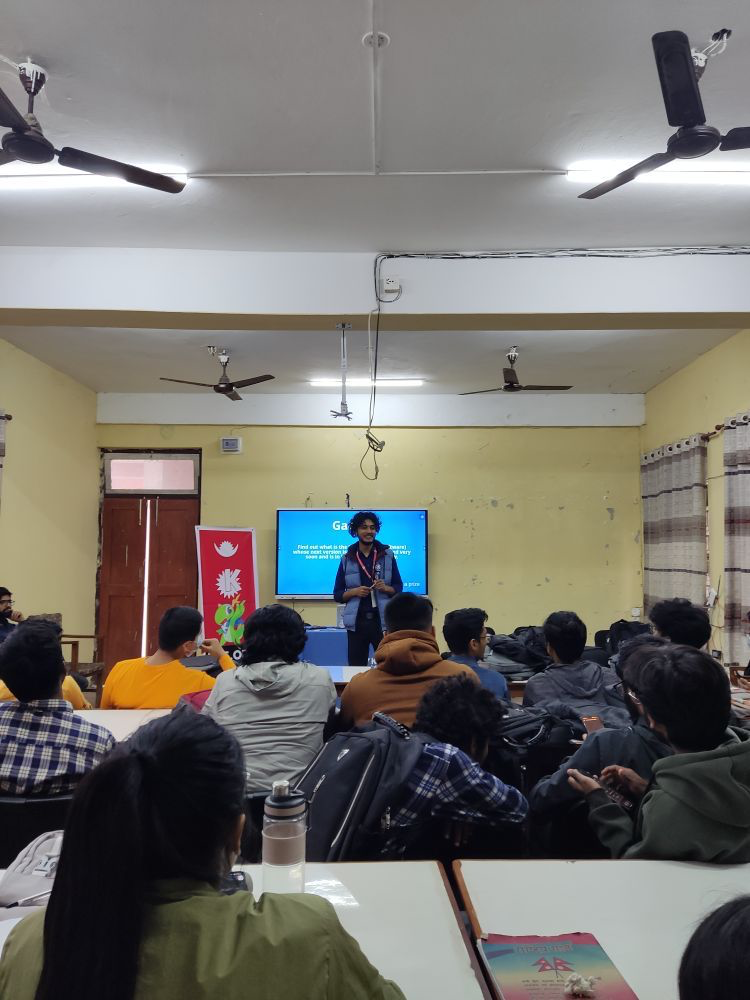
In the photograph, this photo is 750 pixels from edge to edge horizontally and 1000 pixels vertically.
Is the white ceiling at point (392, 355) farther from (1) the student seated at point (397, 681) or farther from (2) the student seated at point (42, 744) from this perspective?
(2) the student seated at point (42, 744)

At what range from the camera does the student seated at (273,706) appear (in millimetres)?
2152

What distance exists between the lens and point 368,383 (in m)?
6.89

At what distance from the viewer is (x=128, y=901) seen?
30.4 inches

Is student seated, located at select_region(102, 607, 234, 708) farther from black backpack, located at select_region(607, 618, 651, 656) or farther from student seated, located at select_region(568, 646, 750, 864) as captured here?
black backpack, located at select_region(607, 618, 651, 656)

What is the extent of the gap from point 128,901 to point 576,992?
0.71m

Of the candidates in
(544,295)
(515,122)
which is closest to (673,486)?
(544,295)

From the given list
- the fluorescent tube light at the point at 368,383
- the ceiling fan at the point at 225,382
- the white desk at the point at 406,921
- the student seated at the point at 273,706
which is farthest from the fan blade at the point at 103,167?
the fluorescent tube light at the point at 368,383

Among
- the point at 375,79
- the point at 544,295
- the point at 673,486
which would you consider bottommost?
the point at 673,486

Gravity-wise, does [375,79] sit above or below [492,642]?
above

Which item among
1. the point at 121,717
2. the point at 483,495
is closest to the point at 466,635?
the point at 121,717

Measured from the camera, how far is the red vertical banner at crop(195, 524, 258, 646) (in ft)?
21.4

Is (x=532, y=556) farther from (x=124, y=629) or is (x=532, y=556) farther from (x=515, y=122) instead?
(x=515, y=122)

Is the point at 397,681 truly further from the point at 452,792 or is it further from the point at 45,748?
the point at 45,748

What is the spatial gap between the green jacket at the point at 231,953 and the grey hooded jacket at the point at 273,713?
4.32ft
